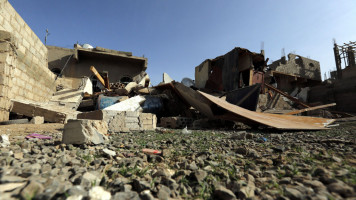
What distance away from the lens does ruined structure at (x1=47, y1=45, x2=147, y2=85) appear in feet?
40.9

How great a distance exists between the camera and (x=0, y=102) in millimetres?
4293

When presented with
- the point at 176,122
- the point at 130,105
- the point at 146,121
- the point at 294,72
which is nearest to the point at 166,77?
the point at 130,105

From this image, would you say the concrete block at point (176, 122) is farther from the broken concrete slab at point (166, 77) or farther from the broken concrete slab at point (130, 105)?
the broken concrete slab at point (166, 77)

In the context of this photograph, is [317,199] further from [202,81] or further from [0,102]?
[202,81]

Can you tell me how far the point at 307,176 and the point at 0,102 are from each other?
620 centimetres

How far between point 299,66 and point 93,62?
20826 mm

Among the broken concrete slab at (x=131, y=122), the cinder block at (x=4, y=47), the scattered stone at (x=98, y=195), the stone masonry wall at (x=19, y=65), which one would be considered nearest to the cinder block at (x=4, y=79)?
the stone masonry wall at (x=19, y=65)

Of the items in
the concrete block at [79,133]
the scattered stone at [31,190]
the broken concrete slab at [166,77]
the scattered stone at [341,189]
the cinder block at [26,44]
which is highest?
the broken concrete slab at [166,77]

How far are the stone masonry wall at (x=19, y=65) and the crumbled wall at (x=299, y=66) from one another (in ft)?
63.2

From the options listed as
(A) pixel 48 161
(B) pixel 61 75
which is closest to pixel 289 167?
(A) pixel 48 161

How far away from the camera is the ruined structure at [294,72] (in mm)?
17812

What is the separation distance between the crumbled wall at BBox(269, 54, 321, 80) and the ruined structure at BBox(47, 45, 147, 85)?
46.8 feet

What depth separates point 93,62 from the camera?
1328cm

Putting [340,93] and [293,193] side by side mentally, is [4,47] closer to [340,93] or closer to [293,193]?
[293,193]
